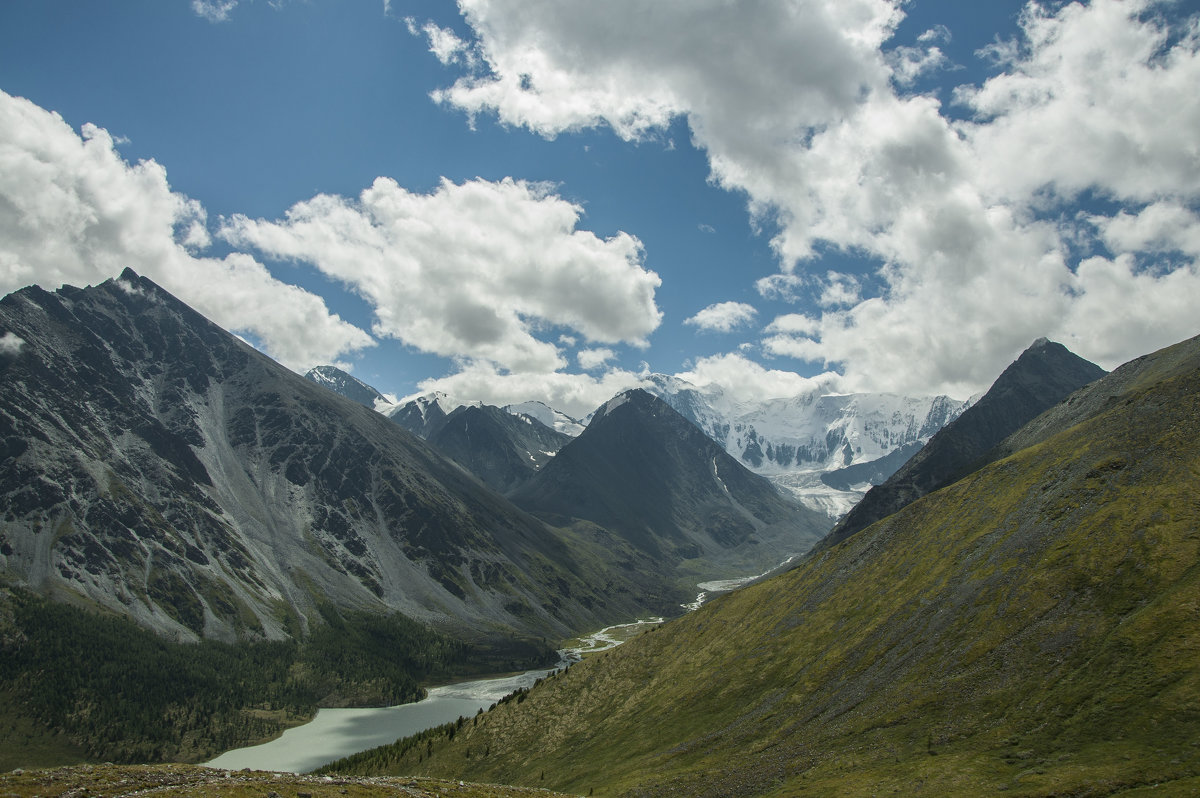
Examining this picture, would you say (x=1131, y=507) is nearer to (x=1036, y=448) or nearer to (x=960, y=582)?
(x=960, y=582)

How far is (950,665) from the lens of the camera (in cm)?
7269

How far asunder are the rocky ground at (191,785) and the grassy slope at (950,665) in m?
31.0

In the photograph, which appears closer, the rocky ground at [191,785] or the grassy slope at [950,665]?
the rocky ground at [191,785]

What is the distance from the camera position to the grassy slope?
52.6m

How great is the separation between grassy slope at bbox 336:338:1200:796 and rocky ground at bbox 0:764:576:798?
31.0 m

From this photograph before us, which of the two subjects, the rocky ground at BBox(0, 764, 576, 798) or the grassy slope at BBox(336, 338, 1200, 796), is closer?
the rocky ground at BBox(0, 764, 576, 798)

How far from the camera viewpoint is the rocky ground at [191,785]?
40.8 metres

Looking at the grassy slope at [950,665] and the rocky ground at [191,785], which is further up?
the rocky ground at [191,785]

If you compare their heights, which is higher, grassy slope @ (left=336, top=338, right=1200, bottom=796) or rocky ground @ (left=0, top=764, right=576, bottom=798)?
rocky ground @ (left=0, top=764, right=576, bottom=798)

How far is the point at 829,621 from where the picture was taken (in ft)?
344

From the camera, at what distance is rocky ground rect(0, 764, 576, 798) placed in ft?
134

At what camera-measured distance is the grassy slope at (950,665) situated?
52.6 metres

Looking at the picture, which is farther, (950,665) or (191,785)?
(950,665)

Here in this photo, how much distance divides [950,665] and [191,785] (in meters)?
73.3
